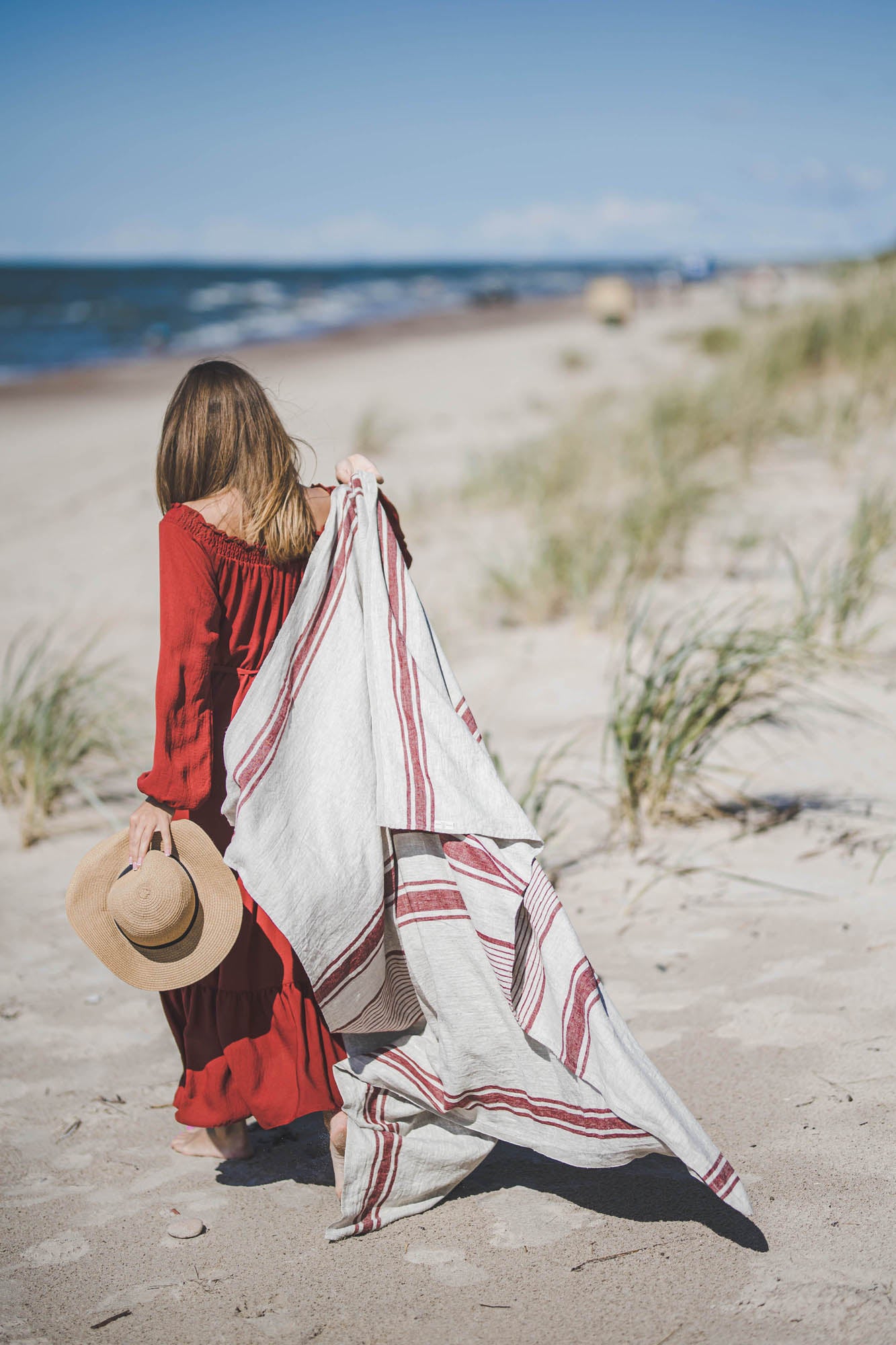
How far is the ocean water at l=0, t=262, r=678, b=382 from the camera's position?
2239cm

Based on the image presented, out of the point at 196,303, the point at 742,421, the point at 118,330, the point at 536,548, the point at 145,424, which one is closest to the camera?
the point at 536,548

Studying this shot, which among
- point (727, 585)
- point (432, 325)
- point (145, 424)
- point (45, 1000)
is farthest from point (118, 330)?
point (45, 1000)

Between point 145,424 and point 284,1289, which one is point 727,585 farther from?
point 145,424

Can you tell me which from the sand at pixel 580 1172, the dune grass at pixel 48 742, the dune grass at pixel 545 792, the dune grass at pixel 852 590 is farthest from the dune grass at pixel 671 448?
the dune grass at pixel 48 742

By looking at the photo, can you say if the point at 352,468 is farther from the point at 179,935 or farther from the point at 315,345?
the point at 315,345

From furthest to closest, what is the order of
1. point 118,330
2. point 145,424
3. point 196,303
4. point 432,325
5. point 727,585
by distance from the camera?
point 196,303 < point 432,325 < point 118,330 < point 145,424 < point 727,585

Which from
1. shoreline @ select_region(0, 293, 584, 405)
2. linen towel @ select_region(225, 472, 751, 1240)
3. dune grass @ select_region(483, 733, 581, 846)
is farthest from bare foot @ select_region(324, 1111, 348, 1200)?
shoreline @ select_region(0, 293, 584, 405)

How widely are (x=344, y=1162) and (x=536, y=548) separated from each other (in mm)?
3849

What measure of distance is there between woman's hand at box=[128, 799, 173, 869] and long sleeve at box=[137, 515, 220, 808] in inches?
1.1

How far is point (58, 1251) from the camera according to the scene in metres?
1.84

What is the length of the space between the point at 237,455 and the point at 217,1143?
1.34 metres

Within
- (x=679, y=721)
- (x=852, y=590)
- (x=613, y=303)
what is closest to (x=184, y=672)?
(x=679, y=721)

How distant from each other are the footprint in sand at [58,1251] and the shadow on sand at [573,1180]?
28cm

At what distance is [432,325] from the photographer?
2773cm
